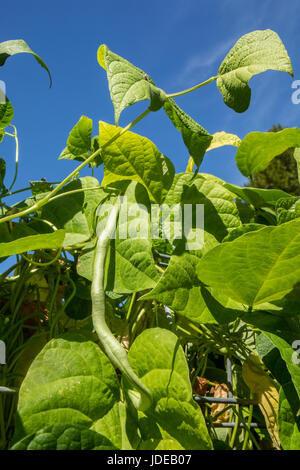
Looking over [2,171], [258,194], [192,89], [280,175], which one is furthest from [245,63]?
[280,175]

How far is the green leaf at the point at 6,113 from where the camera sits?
1.37 ft

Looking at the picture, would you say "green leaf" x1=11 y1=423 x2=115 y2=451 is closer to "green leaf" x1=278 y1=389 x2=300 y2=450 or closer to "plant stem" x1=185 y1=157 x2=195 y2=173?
"green leaf" x1=278 y1=389 x2=300 y2=450

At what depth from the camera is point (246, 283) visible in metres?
0.32

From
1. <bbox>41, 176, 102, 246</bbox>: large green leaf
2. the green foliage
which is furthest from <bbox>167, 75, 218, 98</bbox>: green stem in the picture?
the green foliage

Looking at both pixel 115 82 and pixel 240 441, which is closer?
pixel 115 82

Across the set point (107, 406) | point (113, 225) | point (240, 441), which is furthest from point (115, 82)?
point (240, 441)

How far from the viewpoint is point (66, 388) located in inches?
10.7

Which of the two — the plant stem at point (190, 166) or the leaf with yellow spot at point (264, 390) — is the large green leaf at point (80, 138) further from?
the leaf with yellow spot at point (264, 390)

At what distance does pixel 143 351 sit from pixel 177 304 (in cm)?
4

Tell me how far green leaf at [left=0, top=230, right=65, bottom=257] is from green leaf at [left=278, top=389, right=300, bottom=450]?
20 cm

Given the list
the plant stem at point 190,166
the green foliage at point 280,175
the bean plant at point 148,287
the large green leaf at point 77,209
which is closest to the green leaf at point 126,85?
the bean plant at point 148,287

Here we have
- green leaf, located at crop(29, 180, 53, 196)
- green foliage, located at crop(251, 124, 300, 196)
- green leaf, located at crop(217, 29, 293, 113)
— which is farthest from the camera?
green foliage, located at crop(251, 124, 300, 196)

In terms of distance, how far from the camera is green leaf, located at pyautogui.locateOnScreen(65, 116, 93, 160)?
530 mm

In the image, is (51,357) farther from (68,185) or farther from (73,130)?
(73,130)
